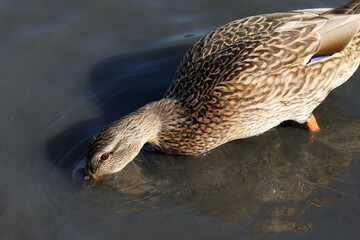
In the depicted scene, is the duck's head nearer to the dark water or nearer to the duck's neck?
the duck's neck

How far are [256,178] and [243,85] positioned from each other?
114 centimetres

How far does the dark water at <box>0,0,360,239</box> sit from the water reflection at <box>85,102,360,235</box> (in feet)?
0.04

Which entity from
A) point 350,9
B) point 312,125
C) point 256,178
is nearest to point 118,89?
point 256,178

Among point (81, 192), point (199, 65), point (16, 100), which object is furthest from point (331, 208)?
point (16, 100)

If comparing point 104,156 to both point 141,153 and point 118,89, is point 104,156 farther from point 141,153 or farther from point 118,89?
point 118,89

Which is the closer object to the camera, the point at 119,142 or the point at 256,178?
the point at 119,142

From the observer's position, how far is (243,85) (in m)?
6.36

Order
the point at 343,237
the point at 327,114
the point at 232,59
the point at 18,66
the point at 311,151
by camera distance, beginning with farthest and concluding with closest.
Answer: the point at 18,66, the point at 327,114, the point at 311,151, the point at 232,59, the point at 343,237

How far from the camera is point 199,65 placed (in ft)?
22.1

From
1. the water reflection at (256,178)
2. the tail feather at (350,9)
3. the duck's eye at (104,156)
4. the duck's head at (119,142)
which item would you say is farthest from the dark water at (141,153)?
the tail feather at (350,9)

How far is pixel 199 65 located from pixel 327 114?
195 cm

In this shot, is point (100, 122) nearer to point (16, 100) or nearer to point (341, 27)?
point (16, 100)

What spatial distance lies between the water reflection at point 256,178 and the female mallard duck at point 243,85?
23 centimetres

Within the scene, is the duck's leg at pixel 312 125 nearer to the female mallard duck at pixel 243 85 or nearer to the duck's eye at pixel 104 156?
the female mallard duck at pixel 243 85
